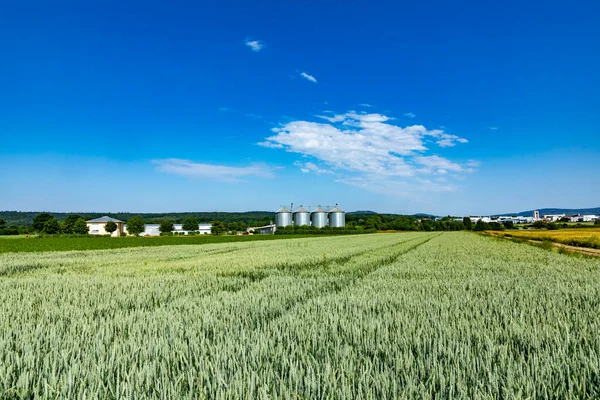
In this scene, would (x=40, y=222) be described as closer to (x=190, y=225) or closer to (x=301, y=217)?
(x=190, y=225)

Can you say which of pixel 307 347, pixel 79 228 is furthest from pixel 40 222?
pixel 307 347

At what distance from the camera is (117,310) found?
5.31 meters

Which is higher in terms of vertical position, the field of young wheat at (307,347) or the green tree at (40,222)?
the green tree at (40,222)

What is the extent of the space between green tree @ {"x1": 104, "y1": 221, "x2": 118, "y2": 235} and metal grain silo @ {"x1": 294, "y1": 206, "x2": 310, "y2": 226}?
72068mm

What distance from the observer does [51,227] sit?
417ft

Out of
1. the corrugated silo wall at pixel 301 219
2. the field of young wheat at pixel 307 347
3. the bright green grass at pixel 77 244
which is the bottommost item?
the bright green grass at pixel 77 244

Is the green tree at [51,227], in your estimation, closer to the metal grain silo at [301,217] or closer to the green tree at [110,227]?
the green tree at [110,227]

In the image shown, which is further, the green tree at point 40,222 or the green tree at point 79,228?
the green tree at point 79,228

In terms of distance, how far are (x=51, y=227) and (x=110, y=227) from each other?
61.2 ft

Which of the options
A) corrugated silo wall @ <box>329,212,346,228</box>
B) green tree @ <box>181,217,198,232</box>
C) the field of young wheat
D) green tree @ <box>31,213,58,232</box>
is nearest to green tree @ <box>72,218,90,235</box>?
green tree @ <box>31,213,58,232</box>

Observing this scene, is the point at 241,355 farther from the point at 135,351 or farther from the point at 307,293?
the point at 307,293

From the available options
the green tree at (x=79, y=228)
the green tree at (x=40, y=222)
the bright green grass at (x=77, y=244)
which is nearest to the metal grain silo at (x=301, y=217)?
the bright green grass at (x=77, y=244)

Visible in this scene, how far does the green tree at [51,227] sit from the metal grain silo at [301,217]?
84.8 meters

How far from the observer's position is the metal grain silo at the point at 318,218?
122 m
